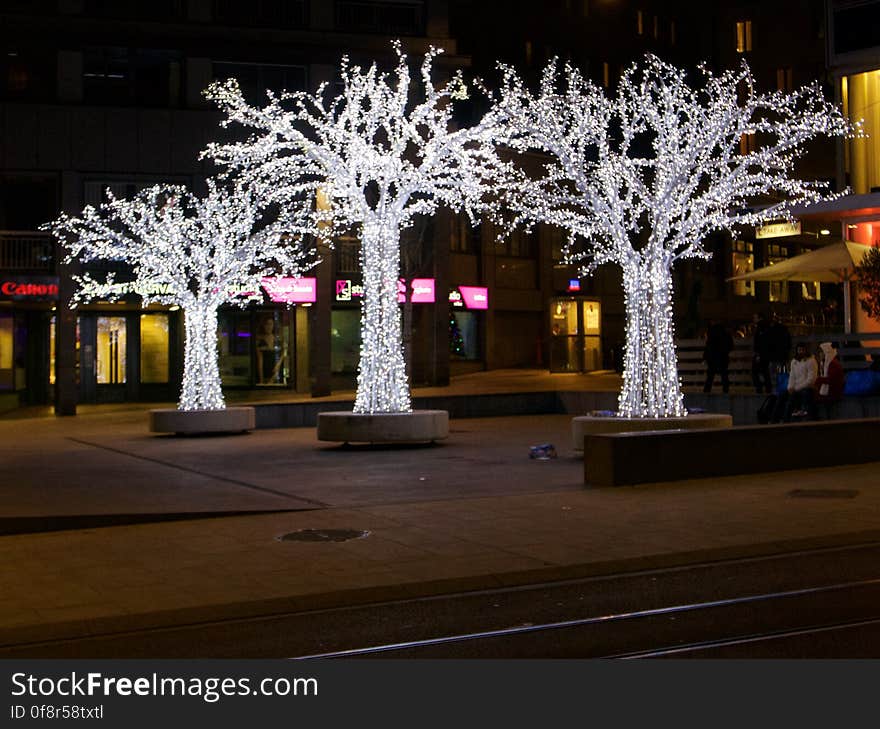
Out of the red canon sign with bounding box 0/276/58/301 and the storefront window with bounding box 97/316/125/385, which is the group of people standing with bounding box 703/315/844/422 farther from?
the storefront window with bounding box 97/316/125/385

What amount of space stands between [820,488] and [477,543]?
5.83m

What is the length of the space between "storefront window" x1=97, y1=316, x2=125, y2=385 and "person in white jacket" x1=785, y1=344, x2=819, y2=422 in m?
24.2

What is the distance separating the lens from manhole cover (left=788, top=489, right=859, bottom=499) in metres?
14.6

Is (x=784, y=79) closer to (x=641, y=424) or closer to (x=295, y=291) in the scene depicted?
(x=295, y=291)

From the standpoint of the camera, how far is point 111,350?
39.9 m

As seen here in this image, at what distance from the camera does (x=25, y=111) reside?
35.6 m

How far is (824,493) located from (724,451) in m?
1.91

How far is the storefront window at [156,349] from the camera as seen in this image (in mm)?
40250

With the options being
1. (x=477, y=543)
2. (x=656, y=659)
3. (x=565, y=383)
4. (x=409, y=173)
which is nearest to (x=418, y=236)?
(x=565, y=383)

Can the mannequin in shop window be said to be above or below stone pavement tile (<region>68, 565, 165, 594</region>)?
above

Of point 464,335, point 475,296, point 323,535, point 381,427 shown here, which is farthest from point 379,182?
point 464,335

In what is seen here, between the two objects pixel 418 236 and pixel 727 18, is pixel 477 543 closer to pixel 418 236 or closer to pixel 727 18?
pixel 418 236

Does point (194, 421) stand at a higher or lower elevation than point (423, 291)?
lower

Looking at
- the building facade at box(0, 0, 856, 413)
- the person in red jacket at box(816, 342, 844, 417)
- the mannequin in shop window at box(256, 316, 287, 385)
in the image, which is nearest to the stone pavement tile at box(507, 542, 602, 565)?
the person in red jacket at box(816, 342, 844, 417)
